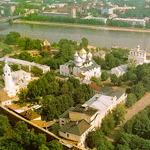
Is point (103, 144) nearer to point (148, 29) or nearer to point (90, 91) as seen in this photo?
point (90, 91)

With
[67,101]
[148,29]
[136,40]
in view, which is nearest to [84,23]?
[148,29]

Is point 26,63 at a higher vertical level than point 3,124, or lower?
higher

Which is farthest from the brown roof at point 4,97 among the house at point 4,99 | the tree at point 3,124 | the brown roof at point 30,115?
the tree at point 3,124

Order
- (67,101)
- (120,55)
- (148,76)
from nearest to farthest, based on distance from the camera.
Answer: (67,101), (148,76), (120,55)

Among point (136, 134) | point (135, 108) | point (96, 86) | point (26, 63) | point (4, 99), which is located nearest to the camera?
point (136, 134)

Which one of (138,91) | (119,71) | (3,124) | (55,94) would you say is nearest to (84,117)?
(3,124)

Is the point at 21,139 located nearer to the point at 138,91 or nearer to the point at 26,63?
the point at 138,91

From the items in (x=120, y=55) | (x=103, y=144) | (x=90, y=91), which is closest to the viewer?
(x=103, y=144)
